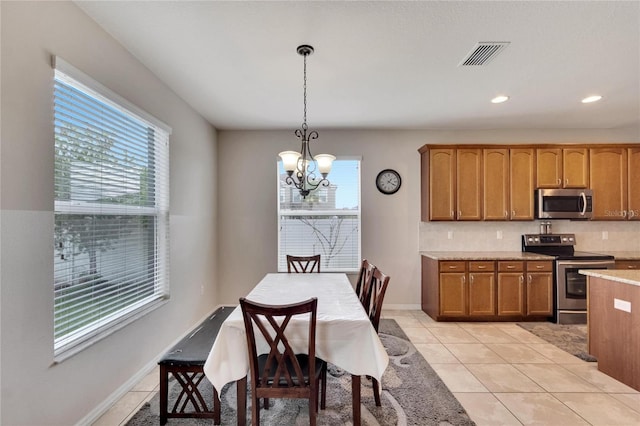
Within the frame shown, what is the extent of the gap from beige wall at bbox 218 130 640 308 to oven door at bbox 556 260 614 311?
27.2 inches

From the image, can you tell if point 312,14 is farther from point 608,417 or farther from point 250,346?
point 608,417

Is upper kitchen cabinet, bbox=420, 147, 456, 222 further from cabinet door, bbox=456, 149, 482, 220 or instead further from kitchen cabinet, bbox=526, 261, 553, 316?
kitchen cabinet, bbox=526, 261, 553, 316

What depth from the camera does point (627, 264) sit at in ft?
12.9

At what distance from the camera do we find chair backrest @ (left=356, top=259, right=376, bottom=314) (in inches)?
95.0

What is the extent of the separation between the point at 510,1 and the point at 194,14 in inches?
77.6

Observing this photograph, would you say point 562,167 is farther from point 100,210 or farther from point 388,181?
point 100,210

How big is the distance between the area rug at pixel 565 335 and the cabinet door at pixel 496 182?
1.43 metres

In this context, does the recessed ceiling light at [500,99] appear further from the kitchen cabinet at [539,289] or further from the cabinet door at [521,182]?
the kitchen cabinet at [539,289]

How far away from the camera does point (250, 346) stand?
1.70 m

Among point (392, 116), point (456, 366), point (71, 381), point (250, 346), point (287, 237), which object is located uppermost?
point (392, 116)

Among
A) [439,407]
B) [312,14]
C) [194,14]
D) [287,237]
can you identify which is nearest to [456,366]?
[439,407]

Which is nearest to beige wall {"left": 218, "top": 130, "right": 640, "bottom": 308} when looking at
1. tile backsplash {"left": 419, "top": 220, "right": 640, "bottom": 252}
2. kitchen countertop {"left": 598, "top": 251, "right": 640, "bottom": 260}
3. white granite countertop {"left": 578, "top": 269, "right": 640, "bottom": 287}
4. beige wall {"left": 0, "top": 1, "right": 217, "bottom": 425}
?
tile backsplash {"left": 419, "top": 220, "right": 640, "bottom": 252}

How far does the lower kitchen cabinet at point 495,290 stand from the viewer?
153 inches

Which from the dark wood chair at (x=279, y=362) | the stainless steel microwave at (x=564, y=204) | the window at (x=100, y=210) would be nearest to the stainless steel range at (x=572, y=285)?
the stainless steel microwave at (x=564, y=204)
